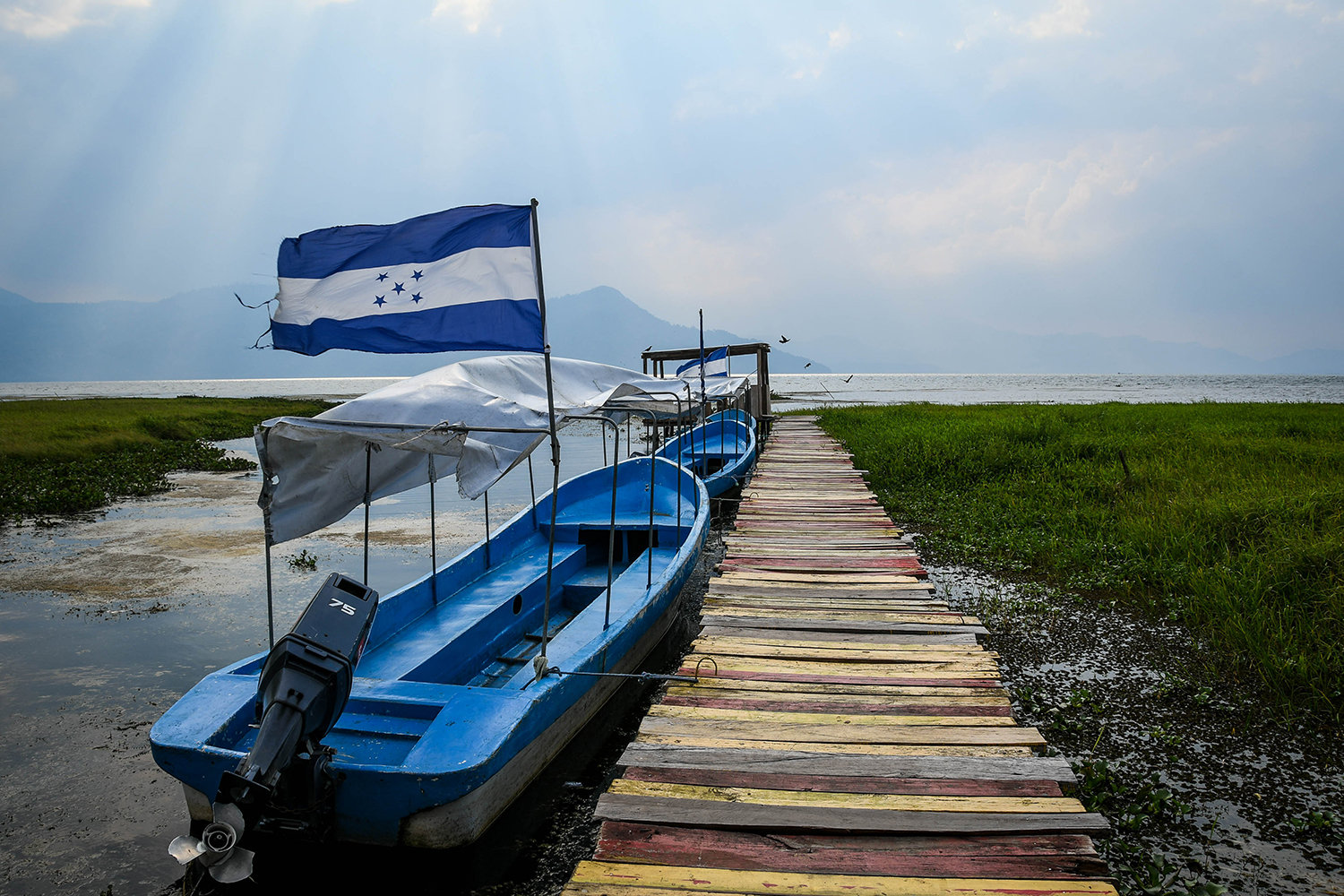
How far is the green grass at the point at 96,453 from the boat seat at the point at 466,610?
9.66m

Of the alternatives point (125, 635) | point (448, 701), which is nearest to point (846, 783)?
point (448, 701)

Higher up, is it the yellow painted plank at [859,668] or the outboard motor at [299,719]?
the outboard motor at [299,719]

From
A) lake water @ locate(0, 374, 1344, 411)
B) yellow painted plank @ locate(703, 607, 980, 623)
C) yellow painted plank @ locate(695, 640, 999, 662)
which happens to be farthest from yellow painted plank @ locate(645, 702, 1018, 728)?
lake water @ locate(0, 374, 1344, 411)

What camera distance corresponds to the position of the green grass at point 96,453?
44.4 ft

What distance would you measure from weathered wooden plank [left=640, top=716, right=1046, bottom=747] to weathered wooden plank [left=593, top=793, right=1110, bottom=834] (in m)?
0.61

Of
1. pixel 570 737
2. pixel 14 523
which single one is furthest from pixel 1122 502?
pixel 14 523

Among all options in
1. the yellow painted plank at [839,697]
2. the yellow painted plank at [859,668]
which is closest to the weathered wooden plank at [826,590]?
the yellow painted plank at [859,668]

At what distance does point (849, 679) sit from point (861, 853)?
1703 millimetres

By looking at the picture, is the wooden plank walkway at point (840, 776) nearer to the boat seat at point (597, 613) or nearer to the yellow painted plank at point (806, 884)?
the yellow painted plank at point (806, 884)

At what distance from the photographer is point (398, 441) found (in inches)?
166

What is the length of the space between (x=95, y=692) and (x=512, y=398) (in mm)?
4457

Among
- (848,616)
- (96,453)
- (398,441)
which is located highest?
(398,441)

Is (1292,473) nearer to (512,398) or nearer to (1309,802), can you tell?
(1309,802)

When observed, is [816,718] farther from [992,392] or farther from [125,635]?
[992,392]
